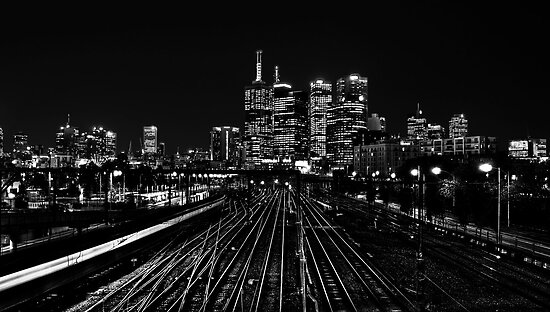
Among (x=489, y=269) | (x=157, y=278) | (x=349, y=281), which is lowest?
(x=349, y=281)

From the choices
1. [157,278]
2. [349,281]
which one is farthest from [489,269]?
[157,278]

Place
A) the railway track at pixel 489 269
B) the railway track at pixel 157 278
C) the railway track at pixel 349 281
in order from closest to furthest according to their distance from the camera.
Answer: the railway track at pixel 157 278
the railway track at pixel 349 281
the railway track at pixel 489 269

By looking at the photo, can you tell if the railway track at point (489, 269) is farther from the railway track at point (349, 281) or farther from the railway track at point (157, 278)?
the railway track at point (157, 278)

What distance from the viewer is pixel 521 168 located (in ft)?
211

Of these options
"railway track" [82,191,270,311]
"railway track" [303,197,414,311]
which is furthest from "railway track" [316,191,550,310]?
"railway track" [82,191,270,311]

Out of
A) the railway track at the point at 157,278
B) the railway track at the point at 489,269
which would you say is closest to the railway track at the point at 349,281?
the railway track at the point at 489,269

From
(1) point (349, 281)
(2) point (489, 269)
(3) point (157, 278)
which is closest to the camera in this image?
(1) point (349, 281)

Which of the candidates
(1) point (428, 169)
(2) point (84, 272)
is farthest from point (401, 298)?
(1) point (428, 169)

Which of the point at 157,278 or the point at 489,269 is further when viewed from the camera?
the point at 489,269

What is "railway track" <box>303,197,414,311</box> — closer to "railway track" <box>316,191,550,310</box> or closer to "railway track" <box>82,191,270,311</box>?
"railway track" <box>316,191,550,310</box>

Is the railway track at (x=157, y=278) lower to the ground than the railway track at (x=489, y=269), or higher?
lower

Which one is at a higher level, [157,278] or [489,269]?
[489,269]

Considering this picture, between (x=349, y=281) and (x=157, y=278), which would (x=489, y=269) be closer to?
(x=349, y=281)

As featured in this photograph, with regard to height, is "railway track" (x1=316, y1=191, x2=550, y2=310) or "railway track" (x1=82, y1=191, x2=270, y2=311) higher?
"railway track" (x1=316, y1=191, x2=550, y2=310)
